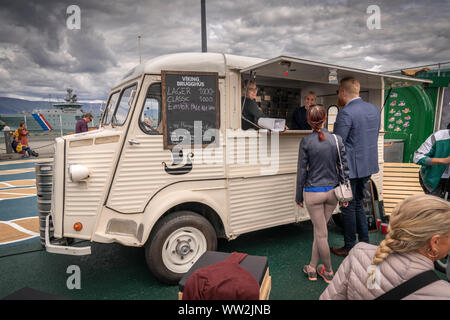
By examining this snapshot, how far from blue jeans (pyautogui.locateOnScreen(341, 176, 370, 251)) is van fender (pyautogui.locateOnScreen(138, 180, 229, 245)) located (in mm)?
1535

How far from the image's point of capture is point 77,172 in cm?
294

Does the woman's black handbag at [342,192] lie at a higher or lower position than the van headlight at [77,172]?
lower

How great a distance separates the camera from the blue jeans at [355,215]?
354cm

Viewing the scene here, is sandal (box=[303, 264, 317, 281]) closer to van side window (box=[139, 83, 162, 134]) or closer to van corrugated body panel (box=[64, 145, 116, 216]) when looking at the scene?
van side window (box=[139, 83, 162, 134])

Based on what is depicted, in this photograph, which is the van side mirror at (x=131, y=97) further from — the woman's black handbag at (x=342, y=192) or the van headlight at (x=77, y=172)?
the woman's black handbag at (x=342, y=192)

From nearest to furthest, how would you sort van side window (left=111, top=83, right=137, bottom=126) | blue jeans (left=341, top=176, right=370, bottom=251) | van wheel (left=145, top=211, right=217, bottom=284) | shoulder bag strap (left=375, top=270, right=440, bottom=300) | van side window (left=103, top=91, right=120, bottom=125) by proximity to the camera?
shoulder bag strap (left=375, top=270, right=440, bottom=300) → van wheel (left=145, top=211, right=217, bottom=284) → van side window (left=111, top=83, right=137, bottom=126) → blue jeans (left=341, top=176, right=370, bottom=251) → van side window (left=103, top=91, right=120, bottom=125)

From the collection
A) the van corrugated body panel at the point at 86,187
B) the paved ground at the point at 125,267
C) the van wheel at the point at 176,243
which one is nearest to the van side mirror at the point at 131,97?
the van corrugated body panel at the point at 86,187

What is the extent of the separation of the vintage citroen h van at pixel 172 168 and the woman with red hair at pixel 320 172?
641mm

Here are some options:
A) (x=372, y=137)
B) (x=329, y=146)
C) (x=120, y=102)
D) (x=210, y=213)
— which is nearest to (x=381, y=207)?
(x=372, y=137)


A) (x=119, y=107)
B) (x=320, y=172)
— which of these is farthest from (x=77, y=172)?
(x=320, y=172)

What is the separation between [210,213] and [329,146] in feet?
5.35

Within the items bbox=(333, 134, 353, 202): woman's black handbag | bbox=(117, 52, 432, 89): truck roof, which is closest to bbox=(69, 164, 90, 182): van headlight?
bbox=(117, 52, 432, 89): truck roof

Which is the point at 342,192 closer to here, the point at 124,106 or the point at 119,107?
the point at 124,106

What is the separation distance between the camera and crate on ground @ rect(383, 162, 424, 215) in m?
5.04
